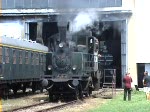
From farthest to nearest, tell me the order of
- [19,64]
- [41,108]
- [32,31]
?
[32,31] → [19,64] → [41,108]

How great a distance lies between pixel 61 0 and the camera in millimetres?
24547

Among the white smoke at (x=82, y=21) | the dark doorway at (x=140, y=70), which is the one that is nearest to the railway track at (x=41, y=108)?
the white smoke at (x=82, y=21)

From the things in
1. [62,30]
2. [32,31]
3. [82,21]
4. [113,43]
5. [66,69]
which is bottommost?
[66,69]

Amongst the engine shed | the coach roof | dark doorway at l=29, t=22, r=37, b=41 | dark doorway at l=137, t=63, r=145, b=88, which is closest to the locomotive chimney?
the coach roof

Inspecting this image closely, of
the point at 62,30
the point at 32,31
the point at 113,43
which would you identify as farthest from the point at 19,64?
the point at 113,43

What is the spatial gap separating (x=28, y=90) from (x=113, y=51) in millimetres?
13684

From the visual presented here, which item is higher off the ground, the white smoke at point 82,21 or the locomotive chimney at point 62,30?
the white smoke at point 82,21

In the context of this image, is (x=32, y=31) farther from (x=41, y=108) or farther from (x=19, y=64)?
(x=41, y=108)

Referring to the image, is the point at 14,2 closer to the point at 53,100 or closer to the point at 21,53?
the point at 21,53

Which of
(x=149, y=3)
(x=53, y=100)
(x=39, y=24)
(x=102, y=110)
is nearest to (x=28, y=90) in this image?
(x=39, y=24)

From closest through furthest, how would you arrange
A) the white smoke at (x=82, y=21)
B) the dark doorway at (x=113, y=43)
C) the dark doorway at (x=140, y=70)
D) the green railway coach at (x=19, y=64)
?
the green railway coach at (x=19, y=64) → the white smoke at (x=82, y=21) → the dark doorway at (x=140, y=70) → the dark doorway at (x=113, y=43)

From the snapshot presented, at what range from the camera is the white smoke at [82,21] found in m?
27.2

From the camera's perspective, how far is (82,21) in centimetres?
2933

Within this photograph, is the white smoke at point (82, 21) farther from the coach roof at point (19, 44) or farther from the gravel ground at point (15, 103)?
the gravel ground at point (15, 103)
